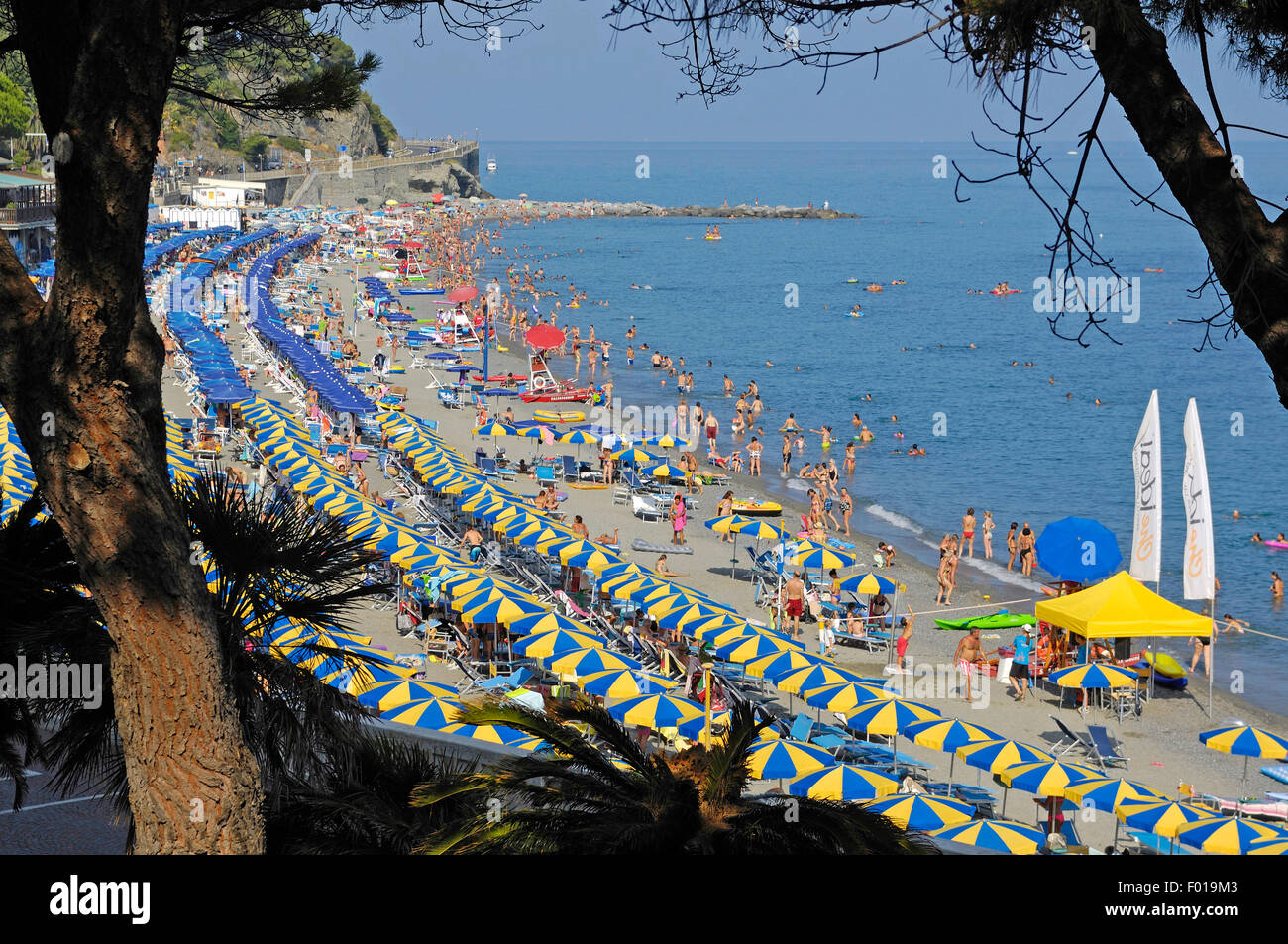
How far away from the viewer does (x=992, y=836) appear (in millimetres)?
10406

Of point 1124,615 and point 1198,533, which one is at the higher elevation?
point 1198,533

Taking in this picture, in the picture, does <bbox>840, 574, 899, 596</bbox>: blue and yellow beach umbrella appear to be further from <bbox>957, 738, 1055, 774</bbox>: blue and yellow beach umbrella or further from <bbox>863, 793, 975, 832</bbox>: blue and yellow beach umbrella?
<bbox>863, 793, 975, 832</bbox>: blue and yellow beach umbrella

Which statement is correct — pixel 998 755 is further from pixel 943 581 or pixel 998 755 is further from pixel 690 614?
pixel 943 581

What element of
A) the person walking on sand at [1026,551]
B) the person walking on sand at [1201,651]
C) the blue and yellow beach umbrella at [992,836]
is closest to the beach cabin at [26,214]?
the person walking on sand at [1026,551]

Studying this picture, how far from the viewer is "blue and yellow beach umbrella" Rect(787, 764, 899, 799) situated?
11.0 metres

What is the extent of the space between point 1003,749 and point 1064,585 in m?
8.32

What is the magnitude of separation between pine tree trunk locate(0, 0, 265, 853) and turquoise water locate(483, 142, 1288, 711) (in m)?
17.4

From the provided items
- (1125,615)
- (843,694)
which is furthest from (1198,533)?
(843,694)

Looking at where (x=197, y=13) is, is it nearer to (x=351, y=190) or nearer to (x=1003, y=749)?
(x=1003, y=749)

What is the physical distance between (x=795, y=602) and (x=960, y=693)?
2.94m

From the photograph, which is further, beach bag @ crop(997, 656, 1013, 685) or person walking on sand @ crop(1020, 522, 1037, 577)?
person walking on sand @ crop(1020, 522, 1037, 577)

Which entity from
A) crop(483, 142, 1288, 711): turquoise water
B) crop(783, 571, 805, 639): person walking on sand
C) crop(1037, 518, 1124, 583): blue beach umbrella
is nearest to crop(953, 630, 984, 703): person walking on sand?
crop(783, 571, 805, 639): person walking on sand

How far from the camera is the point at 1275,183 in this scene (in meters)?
183

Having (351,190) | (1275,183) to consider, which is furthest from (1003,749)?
(1275,183)
